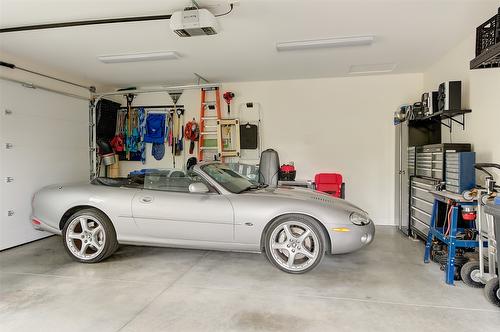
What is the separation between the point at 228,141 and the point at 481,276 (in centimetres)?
452

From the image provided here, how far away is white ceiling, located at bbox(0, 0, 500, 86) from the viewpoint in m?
2.98

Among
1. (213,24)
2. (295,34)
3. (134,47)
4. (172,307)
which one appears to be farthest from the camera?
→ (134,47)

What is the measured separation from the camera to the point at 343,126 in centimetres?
582

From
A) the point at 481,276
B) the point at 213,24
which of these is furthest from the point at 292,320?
the point at 213,24

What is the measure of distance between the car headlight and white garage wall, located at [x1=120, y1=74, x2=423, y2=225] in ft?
8.58

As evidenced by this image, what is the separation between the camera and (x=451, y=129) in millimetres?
4348

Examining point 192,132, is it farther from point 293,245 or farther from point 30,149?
point 293,245

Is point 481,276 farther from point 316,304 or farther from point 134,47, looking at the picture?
point 134,47

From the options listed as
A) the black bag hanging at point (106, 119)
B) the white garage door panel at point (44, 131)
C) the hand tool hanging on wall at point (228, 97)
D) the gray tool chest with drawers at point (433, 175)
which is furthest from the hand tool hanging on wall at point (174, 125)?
the gray tool chest with drawers at point (433, 175)

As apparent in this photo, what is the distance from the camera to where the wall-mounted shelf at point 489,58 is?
7.91 ft

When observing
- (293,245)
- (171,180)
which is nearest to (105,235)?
(171,180)

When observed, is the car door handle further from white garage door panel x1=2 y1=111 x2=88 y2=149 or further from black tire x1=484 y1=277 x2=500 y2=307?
black tire x1=484 y1=277 x2=500 y2=307

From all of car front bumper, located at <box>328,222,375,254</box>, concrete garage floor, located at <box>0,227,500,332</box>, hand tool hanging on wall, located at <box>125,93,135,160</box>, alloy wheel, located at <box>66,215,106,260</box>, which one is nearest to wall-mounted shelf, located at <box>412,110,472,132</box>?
concrete garage floor, located at <box>0,227,500,332</box>

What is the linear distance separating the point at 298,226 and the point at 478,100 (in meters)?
2.58
